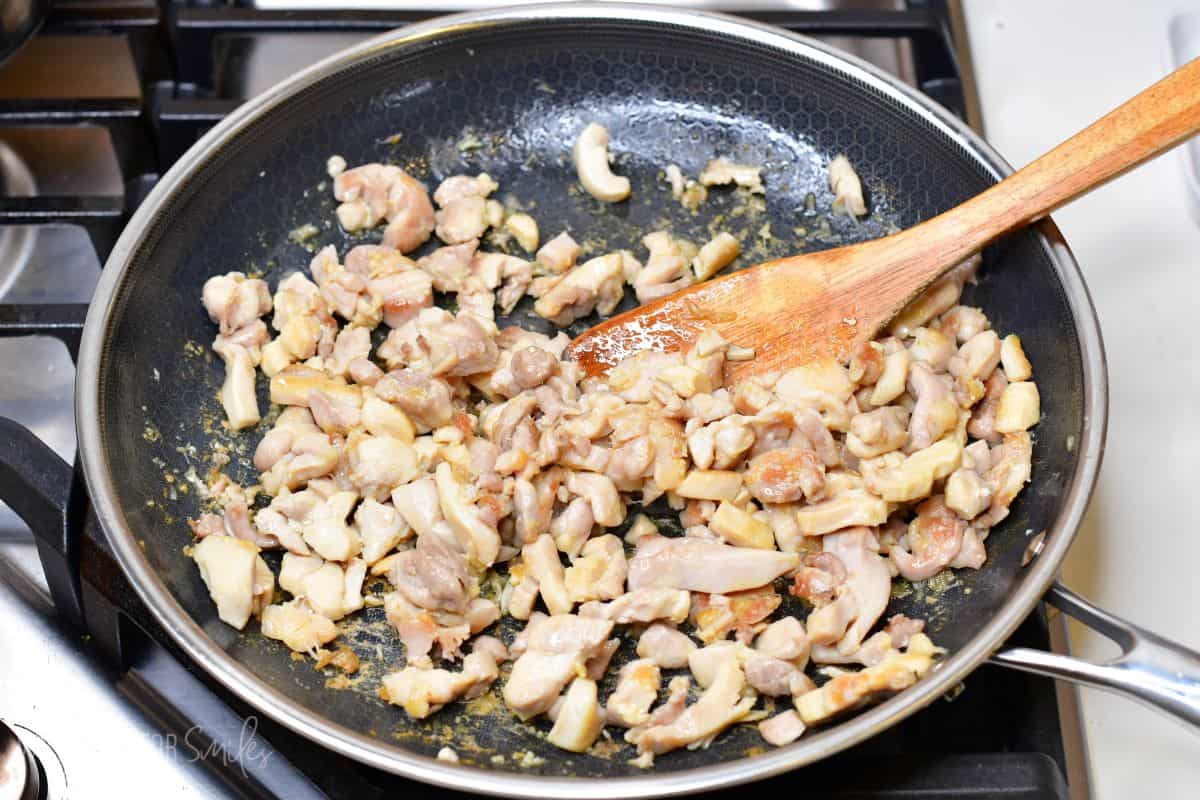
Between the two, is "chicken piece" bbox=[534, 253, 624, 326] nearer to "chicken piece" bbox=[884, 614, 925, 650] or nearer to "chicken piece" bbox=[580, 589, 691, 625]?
"chicken piece" bbox=[580, 589, 691, 625]

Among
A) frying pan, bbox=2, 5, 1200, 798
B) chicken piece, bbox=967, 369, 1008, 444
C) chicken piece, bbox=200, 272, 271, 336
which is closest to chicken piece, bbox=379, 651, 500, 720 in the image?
frying pan, bbox=2, 5, 1200, 798

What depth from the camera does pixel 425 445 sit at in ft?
4.23

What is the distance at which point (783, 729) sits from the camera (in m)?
1.06

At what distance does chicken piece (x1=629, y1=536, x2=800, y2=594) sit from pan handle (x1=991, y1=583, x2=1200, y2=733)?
0.27 metres

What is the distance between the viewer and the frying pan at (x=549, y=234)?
1.01 metres

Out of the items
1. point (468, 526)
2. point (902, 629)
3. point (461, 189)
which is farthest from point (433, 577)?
point (461, 189)

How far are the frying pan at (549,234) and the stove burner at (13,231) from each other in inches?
10.2

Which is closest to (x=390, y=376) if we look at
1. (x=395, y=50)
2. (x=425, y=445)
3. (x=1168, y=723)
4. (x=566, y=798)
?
(x=425, y=445)

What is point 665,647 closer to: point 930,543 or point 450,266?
point 930,543

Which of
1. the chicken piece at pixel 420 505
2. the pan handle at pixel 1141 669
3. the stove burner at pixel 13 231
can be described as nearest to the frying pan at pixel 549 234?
the pan handle at pixel 1141 669

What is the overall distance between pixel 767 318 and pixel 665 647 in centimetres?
42

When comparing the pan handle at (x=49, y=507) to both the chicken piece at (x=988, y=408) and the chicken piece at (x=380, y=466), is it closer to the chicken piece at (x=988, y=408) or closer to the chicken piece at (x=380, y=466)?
the chicken piece at (x=380, y=466)

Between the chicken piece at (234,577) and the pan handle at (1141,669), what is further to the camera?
the chicken piece at (234,577)

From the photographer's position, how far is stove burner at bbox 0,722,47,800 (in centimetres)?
96
